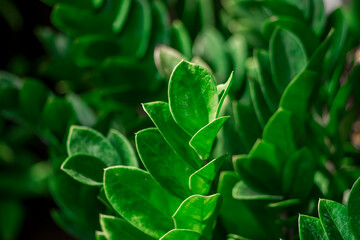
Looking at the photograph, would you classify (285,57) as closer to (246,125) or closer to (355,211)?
(246,125)

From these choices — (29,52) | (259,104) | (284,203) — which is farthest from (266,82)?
(29,52)

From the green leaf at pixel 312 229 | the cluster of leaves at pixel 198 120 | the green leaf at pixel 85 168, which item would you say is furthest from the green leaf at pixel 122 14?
the green leaf at pixel 312 229

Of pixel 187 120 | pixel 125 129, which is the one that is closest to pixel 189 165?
pixel 187 120

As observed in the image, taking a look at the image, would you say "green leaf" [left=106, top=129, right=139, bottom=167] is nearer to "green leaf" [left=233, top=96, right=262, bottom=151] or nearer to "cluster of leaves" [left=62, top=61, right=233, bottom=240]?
"cluster of leaves" [left=62, top=61, right=233, bottom=240]

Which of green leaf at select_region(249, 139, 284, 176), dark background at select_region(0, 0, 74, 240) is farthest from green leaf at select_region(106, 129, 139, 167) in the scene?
dark background at select_region(0, 0, 74, 240)

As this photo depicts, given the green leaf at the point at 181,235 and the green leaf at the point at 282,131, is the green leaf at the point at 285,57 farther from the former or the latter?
the green leaf at the point at 181,235

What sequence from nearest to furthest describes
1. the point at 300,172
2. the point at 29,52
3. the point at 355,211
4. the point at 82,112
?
1. the point at 355,211
2. the point at 300,172
3. the point at 82,112
4. the point at 29,52

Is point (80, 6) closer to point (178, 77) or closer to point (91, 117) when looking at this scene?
point (91, 117)
